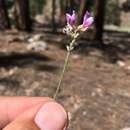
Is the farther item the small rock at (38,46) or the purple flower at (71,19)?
the small rock at (38,46)

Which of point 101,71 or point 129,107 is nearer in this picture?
point 129,107

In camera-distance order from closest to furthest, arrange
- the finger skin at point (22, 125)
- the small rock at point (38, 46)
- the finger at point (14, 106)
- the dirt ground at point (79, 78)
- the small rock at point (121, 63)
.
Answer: the finger skin at point (22, 125) → the finger at point (14, 106) → the dirt ground at point (79, 78) → the small rock at point (121, 63) → the small rock at point (38, 46)

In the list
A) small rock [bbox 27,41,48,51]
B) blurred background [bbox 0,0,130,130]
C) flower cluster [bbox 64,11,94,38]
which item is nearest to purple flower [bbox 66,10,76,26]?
flower cluster [bbox 64,11,94,38]

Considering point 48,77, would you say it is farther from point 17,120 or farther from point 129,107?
point 17,120

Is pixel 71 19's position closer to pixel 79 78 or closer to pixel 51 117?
pixel 51 117

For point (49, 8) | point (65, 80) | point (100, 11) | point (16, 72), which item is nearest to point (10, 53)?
point (16, 72)

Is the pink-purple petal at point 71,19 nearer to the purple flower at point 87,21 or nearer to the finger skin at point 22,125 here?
the purple flower at point 87,21

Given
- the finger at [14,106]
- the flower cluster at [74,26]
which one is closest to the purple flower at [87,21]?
the flower cluster at [74,26]

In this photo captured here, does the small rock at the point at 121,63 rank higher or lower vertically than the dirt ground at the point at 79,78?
lower
